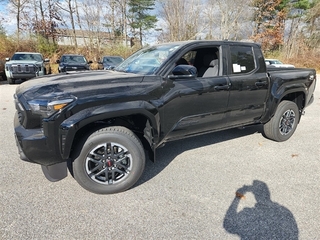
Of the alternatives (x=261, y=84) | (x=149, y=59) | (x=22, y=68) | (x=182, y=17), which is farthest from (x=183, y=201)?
(x=182, y=17)

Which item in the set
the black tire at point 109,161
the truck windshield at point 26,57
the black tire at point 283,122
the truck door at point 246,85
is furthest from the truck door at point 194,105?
the truck windshield at point 26,57

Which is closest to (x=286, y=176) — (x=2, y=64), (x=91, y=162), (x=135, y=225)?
(x=135, y=225)

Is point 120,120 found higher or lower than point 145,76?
lower

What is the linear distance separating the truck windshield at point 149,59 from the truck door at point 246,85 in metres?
1.01

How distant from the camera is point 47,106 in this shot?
87.8 inches

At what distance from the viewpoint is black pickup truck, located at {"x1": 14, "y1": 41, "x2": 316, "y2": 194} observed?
2.31 m

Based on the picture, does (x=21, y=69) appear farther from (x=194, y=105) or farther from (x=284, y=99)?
(x=284, y=99)

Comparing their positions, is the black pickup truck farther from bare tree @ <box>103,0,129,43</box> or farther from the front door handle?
bare tree @ <box>103,0,129,43</box>

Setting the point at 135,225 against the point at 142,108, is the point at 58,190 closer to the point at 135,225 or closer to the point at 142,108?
the point at 135,225

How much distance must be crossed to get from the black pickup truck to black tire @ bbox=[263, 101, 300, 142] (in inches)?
7.2

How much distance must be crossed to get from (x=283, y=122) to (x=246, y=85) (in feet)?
4.41

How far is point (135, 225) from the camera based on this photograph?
2195 mm

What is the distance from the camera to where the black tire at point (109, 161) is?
8.25 feet

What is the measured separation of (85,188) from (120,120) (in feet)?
2.89
